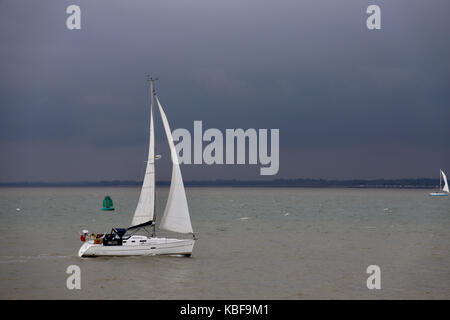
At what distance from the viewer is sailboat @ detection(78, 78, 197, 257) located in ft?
143

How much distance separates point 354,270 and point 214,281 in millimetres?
12501

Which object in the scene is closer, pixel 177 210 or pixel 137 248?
pixel 137 248

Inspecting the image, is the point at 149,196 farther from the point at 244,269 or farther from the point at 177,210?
the point at 244,269

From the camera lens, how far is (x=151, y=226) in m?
44.8

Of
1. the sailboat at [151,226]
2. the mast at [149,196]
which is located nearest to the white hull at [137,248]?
the sailboat at [151,226]

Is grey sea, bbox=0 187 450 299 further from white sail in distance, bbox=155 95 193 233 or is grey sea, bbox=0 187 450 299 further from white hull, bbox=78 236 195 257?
white sail in distance, bbox=155 95 193 233

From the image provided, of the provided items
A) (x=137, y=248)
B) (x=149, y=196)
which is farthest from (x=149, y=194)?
(x=137, y=248)

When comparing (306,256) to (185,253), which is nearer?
(185,253)

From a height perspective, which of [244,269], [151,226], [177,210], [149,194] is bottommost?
[244,269]

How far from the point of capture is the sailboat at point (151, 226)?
4344 cm

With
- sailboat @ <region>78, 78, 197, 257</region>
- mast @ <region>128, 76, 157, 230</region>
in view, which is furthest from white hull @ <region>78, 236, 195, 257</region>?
mast @ <region>128, 76, 157, 230</region>

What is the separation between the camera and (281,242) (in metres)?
63.7
